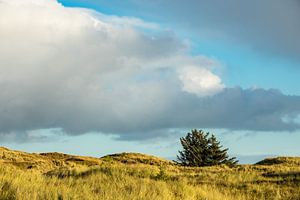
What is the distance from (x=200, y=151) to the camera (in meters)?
59.2

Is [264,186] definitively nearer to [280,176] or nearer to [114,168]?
[280,176]

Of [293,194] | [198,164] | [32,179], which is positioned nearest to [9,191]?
[32,179]

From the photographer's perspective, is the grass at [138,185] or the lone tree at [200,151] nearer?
the grass at [138,185]

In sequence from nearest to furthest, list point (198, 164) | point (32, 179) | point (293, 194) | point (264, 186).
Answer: point (32, 179) < point (293, 194) < point (264, 186) < point (198, 164)

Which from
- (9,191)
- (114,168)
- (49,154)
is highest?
(49,154)

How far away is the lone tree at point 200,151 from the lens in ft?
193

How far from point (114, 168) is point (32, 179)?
26.1 feet

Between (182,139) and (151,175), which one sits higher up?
(182,139)

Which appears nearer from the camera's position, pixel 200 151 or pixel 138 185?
pixel 138 185

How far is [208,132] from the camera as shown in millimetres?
60656

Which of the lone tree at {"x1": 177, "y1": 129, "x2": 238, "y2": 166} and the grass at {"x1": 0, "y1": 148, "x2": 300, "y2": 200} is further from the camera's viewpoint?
the lone tree at {"x1": 177, "y1": 129, "x2": 238, "y2": 166}

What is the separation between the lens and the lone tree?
5869 cm

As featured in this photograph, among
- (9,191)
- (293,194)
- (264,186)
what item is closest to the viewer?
(9,191)

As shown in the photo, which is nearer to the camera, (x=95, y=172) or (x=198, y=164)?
(x=95, y=172)
